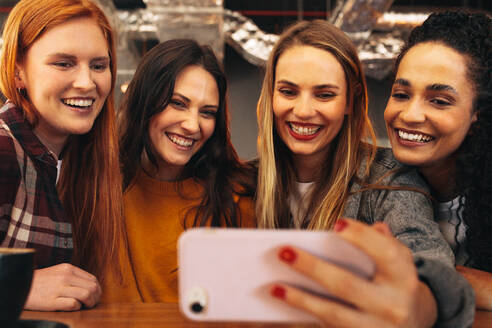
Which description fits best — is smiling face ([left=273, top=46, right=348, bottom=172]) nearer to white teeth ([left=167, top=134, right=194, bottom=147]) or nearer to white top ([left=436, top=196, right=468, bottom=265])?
white teeth ([left=167, top=134, right=194, bottom=147])

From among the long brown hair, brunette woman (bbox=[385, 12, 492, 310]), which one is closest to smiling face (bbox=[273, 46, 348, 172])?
brunette woman (bbox=[385, 12, 492, 310])

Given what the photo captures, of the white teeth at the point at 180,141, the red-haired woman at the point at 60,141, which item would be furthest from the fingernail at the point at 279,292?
the white teeth at the point at 180,141

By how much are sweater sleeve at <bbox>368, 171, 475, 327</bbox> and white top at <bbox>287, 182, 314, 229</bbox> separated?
269 mm

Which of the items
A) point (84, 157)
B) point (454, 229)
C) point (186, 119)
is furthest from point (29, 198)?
point (454, 229)

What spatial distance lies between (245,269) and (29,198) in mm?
658

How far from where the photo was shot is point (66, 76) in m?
1.20

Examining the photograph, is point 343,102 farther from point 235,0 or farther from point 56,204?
point 235,0

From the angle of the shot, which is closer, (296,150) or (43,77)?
(43,77)

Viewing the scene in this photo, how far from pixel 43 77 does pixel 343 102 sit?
Answer: 804 millimetres

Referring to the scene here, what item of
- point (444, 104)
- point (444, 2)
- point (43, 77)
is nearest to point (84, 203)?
point (43, 77)

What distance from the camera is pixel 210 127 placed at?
1488mm

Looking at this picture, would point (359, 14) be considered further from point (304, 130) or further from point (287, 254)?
point (287, 254)

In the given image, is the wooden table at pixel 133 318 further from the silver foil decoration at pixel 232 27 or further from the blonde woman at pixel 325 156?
the silver foil decoration at pixel 232 27

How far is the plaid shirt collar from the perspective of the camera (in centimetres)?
109
